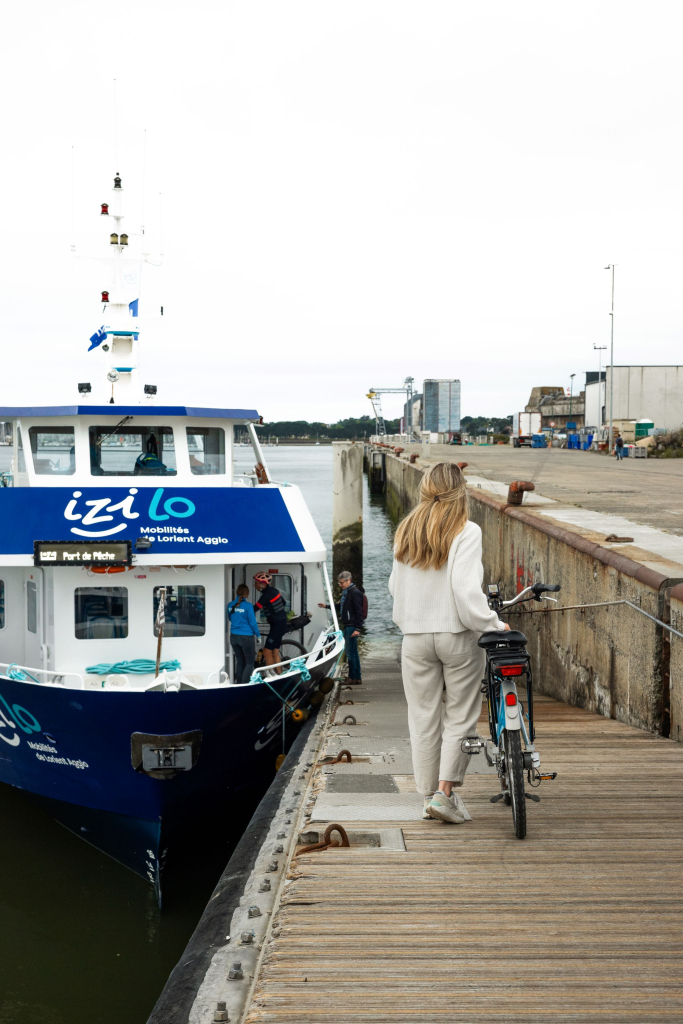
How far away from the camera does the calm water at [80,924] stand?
265 inches

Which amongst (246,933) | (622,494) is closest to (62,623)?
(246,933)

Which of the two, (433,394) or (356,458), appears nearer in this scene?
(356,458)

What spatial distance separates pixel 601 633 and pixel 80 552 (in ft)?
16.2

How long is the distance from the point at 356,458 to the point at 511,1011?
20185 millimetres

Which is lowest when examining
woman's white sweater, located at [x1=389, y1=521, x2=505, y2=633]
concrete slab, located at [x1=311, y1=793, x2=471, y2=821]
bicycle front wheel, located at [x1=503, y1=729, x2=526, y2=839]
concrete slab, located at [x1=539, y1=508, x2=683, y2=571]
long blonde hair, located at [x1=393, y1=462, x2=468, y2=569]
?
concrete slab, located at [x1=311, y1=793, x2=471, y2=821]

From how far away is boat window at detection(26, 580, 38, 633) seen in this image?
31.3 ft

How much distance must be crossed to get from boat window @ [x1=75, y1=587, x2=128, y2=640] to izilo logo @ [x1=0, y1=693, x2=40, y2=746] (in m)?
0.95

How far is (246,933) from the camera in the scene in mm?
3523

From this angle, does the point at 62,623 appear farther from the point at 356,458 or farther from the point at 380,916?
the point at 356,458

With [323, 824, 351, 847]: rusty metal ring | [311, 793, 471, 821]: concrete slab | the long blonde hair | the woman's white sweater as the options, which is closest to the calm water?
[311, 793, 471, 821]: concrete slab

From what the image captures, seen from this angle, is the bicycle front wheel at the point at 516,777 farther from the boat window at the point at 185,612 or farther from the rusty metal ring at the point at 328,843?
the boat window at the point at 185,612

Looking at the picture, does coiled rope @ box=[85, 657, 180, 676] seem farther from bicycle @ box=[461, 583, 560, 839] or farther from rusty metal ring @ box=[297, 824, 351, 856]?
bicycle @ box=[461, 583, 560, 839]

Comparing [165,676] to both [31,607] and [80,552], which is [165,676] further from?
[31,607]

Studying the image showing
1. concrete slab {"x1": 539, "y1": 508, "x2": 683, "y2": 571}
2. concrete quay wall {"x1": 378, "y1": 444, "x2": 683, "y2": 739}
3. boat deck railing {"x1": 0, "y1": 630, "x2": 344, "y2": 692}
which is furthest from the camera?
concrete slab {"x1": 539, "y1": 508, "x2": 683, "y2": 571}
